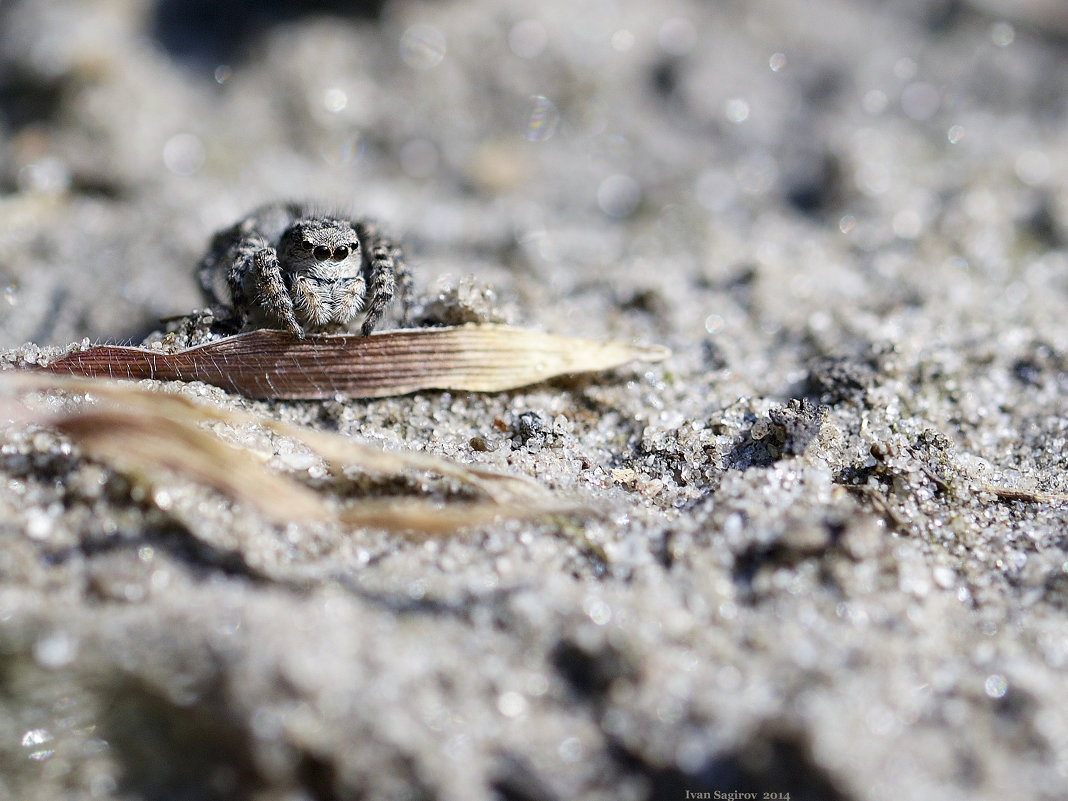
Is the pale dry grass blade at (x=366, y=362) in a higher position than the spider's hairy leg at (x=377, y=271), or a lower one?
lower

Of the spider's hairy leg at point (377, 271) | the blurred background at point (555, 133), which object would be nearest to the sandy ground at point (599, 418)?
the blurred background at point (555, 133)

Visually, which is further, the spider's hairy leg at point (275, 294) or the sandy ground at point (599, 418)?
the spider's hairy leg at point (275, 294)

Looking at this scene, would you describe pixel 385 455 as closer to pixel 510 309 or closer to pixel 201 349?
pixel 201 349

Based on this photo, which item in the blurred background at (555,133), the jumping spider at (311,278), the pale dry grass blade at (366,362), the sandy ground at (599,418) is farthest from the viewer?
the blurred background at (555,133)

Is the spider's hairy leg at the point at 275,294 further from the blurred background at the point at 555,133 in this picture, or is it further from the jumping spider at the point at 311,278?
the blurred background at the point at 555,133

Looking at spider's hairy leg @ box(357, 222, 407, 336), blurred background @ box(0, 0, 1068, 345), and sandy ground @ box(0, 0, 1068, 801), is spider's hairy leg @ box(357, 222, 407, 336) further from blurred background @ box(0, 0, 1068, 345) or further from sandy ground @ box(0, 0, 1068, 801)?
blurred background @ box(0, 0, 1068, 345)

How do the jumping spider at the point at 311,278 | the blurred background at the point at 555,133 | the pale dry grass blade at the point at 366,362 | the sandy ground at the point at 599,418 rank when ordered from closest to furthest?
the sandy ground at the point at 599,418, the pale dry grass blade at the point at 366,362, the jumping spider at the point at 311,278, the blurred background at the point at 555,133

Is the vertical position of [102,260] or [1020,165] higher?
[1020,165]

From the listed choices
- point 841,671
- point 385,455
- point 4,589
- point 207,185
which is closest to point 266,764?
point 4,589
